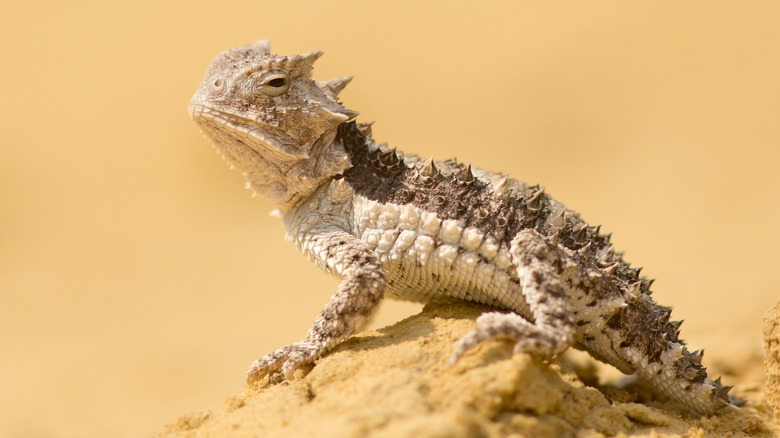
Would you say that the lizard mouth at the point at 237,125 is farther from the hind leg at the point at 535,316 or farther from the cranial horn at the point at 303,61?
the hind leg at the point at 535,316

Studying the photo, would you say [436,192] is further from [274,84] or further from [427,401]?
[427,401]

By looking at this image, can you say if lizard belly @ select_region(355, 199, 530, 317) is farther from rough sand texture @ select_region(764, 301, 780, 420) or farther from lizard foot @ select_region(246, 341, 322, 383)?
rough sand texture @ select_region(764, 301, 780, 420)

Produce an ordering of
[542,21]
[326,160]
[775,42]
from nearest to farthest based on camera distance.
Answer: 1. [326,160]
2. [775,42]
3. [542,21]

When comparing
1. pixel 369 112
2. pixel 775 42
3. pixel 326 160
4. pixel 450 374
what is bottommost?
pixel 450 374

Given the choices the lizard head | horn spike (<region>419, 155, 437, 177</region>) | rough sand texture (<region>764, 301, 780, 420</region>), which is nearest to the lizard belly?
horn spike (<region>419, 155, 437, 177</region>)

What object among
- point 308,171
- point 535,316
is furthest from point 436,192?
point 535,316

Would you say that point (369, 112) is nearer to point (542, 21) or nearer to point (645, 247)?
point (542, 21)

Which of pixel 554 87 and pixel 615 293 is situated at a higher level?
pixel 554 87

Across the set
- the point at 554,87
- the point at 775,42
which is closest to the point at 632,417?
the point at 554,87
